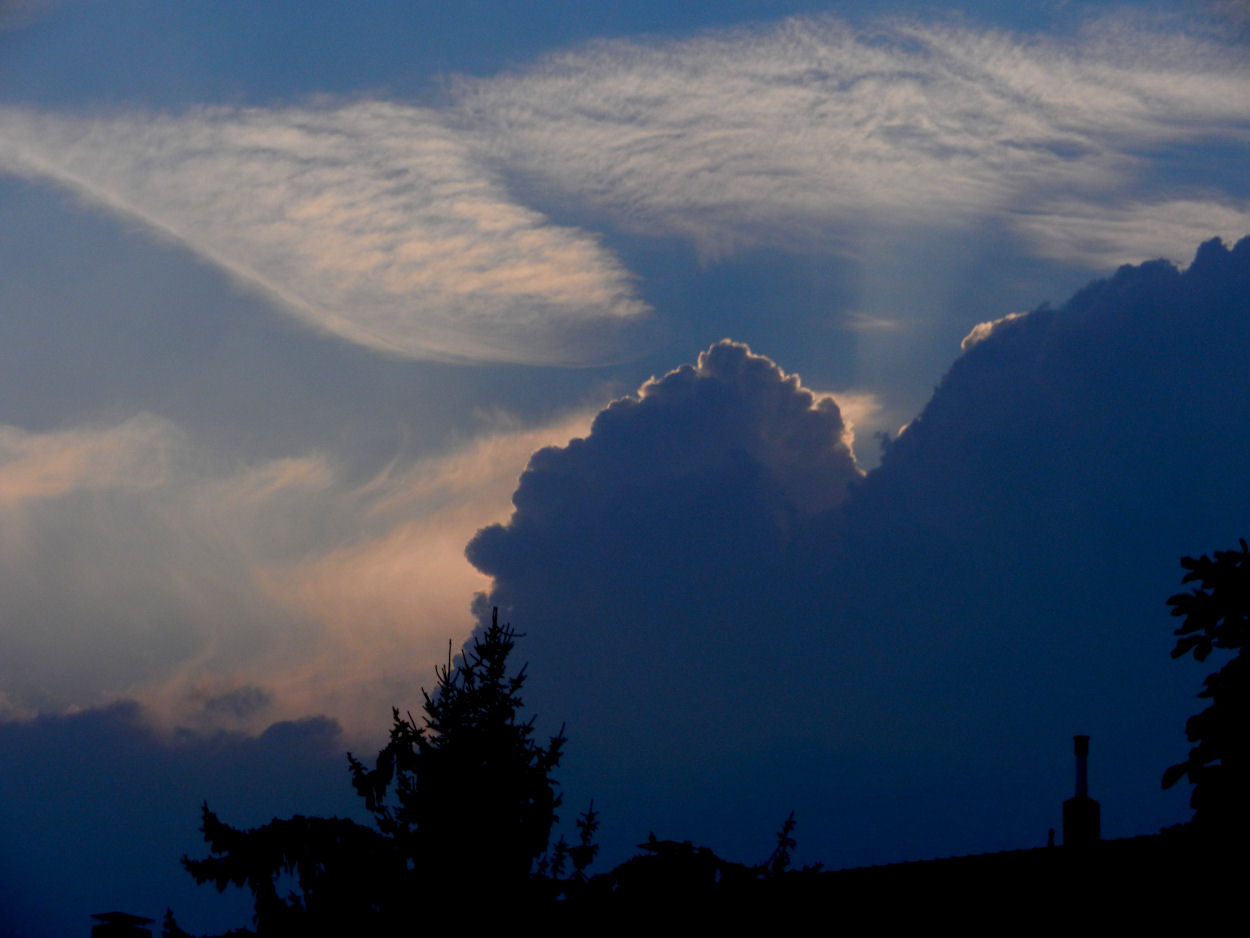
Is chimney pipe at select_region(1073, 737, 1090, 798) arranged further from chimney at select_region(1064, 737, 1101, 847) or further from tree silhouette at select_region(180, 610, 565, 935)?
tree silhouette at select_region(180, 610, 565, 935)

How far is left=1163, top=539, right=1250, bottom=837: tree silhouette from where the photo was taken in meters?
10.3

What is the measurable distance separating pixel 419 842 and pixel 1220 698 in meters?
13.1

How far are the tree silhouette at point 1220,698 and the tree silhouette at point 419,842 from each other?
36.0ft

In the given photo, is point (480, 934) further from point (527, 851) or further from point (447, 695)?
point (447, 695)

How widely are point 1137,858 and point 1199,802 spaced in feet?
17.5

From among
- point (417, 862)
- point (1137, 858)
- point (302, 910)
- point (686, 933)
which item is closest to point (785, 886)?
point (686, 933)

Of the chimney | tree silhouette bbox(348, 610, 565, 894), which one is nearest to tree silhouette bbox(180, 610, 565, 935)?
tree silhouette bbox(348, 610, 565, 894)

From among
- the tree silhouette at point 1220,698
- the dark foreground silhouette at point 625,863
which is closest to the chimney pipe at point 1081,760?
the dark foreground silhouette at point 625,863

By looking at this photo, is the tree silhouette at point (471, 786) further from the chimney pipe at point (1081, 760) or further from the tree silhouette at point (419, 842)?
the chimney pipe at point (1081, 760)

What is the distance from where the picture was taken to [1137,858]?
1535cm

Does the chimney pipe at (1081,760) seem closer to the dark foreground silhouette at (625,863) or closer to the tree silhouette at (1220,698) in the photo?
the dark foreground silhouette at (625,863)

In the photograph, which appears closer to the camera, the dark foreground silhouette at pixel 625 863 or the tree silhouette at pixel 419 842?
the dark foreground silhouette at pixel 625 863

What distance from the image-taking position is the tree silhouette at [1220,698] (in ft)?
33.8

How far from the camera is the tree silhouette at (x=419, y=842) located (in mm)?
18734
